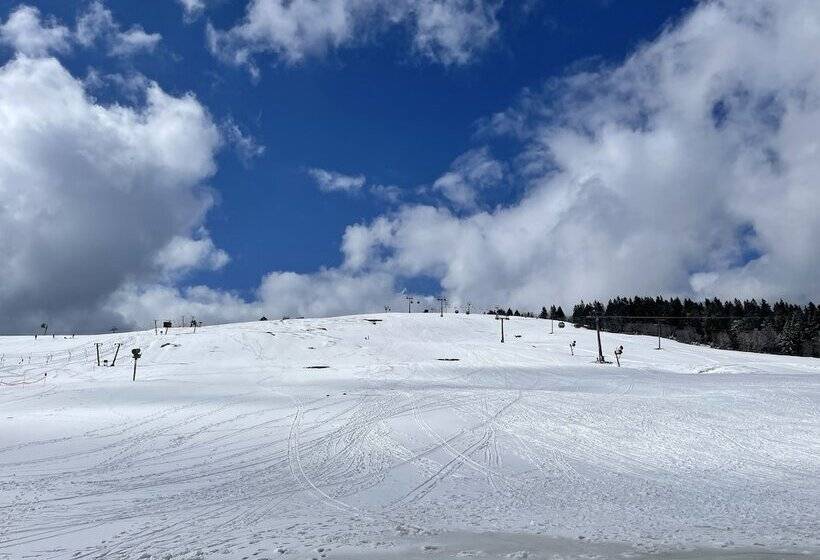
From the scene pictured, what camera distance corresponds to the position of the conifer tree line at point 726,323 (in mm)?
120000

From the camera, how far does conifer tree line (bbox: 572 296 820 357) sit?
120000 mm

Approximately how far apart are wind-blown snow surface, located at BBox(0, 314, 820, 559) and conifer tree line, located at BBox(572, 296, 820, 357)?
76875mm

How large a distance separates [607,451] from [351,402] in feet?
42.8

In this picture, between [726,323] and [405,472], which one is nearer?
[405,472]

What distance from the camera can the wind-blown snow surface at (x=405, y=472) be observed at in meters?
7.45

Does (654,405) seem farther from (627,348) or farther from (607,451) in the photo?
(627,348)

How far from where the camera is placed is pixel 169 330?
83.4 metres

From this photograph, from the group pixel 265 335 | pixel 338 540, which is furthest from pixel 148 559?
pixel 265 335

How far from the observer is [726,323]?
145125 millimetres

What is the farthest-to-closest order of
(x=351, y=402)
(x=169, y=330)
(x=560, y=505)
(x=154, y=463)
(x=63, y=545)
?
(x=169, y=330), (x=351, y=402), (x=154, y=463), (x=560, y=505), (x=63, y=545)

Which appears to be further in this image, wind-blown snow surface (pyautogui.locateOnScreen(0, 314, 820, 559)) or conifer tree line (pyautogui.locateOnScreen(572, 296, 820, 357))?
conifer tree line (pyautogui.locateOnScreen(572, 296, 820, 357))

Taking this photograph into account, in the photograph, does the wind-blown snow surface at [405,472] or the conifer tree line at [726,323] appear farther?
the conifer tree line at [726,323]

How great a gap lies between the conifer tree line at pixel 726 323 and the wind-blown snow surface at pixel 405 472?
252ft

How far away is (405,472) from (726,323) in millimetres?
157922
